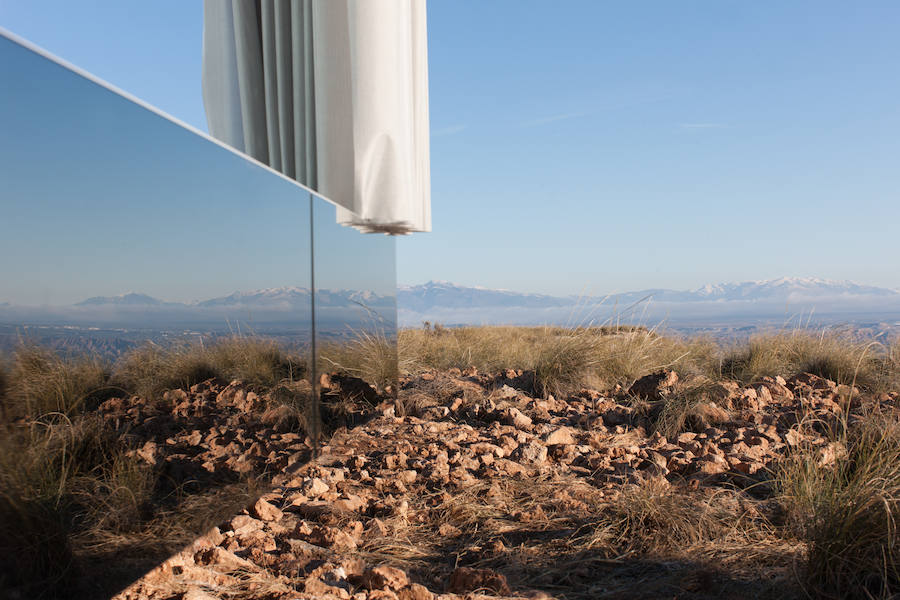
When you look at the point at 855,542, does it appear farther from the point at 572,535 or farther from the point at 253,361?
the point at 253,361

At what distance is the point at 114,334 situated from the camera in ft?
3.40

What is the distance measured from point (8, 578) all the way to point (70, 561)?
0.32 feet

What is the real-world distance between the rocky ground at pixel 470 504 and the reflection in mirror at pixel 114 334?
0.07 feet

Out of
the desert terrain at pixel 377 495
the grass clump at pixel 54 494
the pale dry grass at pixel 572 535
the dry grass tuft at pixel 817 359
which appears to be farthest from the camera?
the dry grass tuft at pixel 817 359

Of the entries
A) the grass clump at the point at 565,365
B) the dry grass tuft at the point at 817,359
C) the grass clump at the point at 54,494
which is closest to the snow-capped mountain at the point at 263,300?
the grass clump at the point at 54,494

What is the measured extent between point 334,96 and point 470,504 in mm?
1703

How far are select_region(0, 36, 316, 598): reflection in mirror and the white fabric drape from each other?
95 cm

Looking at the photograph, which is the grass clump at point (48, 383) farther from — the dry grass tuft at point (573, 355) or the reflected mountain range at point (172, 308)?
the dry grass tuft at point (573, 355)

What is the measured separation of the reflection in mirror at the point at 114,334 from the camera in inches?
33.3

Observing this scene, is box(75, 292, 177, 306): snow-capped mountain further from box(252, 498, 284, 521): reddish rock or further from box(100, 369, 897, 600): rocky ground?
box(252, 498, 284, 521): reddish rock

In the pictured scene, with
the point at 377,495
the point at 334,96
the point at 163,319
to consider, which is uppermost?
the point at 334,96

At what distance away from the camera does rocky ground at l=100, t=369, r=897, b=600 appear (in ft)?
3.92

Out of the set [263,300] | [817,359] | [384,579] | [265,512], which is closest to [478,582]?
[384,579]

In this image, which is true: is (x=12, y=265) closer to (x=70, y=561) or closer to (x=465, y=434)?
(x=70, y=561)
